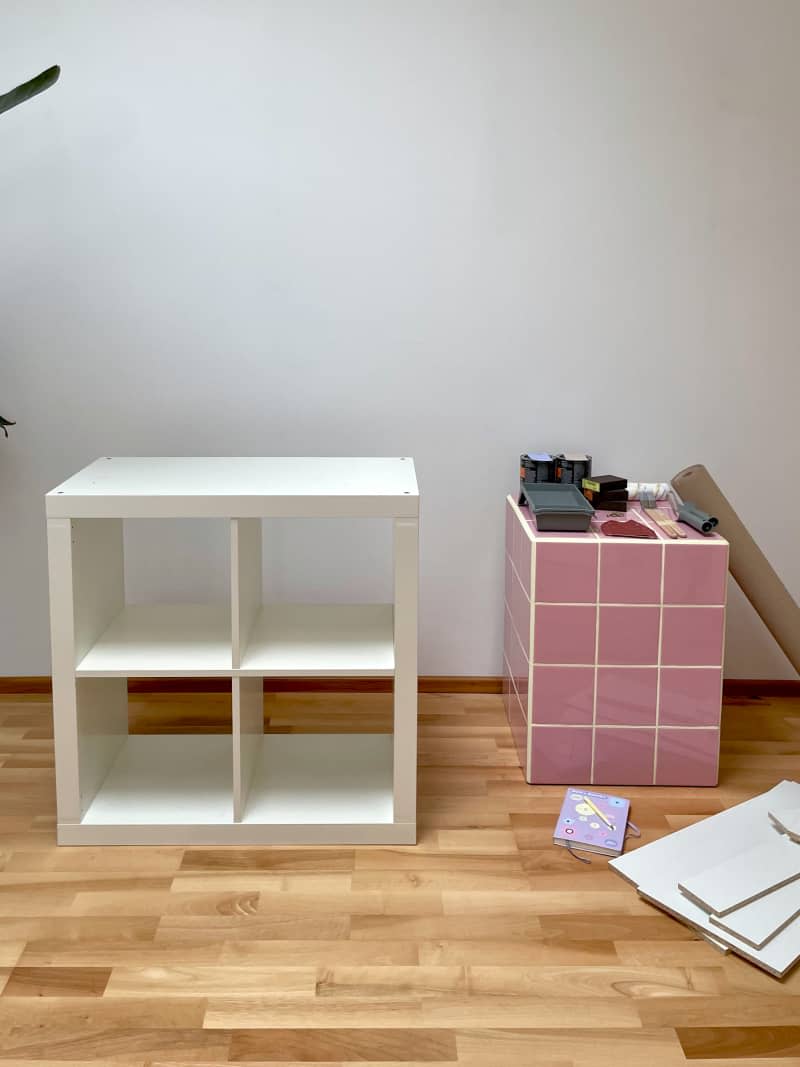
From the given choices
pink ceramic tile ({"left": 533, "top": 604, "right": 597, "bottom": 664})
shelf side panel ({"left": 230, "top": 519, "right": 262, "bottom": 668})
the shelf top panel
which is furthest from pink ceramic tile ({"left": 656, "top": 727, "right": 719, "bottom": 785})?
shelf side panel ({"left": 230, "top": 519, "right": 262, "bottom": 668})

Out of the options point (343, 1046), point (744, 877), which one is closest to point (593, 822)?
point (744, 877)

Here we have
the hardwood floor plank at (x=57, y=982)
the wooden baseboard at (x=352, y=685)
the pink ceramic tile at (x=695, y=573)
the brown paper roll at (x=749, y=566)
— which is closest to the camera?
the hardwood floor plank at (x=57, y=982)

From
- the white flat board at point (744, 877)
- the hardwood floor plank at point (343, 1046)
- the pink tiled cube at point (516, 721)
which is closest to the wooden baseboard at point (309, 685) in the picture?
the pink tiled cube at point (516, 721)

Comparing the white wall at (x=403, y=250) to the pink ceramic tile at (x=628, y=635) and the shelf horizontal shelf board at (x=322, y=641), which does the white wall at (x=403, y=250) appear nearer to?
the shelf horizontal shelf board at (x=322, y=641)

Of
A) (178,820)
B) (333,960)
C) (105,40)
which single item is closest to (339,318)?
(105,40)

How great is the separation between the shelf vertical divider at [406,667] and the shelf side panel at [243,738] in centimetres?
31

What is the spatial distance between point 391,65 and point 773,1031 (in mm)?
2228

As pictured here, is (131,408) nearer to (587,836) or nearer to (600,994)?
(587,836)

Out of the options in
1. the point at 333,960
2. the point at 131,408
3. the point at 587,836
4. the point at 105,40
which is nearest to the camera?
the point at 333,960

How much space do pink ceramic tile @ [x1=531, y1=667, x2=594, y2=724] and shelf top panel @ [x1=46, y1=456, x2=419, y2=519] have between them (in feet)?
1.78

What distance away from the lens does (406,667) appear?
2.01 m

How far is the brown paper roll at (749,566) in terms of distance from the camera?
2512 millimetres

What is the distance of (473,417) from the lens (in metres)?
2.72

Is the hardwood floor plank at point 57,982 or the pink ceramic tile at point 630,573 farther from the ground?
the pink ceramic tile at point 630,573
